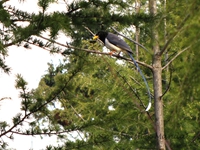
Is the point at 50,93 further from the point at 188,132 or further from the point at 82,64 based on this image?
the point at 188,132

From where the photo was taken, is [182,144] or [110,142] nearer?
[110,142]

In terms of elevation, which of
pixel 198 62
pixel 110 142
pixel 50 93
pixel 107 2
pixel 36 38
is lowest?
pixel 198 62

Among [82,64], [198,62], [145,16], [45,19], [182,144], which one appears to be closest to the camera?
[198,62]

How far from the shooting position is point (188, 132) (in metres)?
9.32

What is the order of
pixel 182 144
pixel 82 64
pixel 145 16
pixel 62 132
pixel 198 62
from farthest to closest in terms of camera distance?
pixel 182 144 → pixel 62 132 → pixel 82 64 → pixel 145 16 → pixel 198 62

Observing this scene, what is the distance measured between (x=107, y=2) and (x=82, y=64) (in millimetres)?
975

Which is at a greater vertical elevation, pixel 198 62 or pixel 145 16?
pixel 145 16

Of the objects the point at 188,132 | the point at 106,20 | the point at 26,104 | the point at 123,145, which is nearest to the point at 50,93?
the point at 26,104

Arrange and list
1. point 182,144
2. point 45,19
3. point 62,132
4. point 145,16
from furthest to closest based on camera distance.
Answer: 1. point 182,144
2. point 62,132
3. point 145,16
4. point 45,19

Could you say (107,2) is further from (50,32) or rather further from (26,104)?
(26,104)

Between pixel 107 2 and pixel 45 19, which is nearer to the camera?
pixel 45 19

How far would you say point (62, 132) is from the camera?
754 cm

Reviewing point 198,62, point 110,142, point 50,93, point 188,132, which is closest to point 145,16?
point 50,93

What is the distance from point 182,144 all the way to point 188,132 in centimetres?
52
